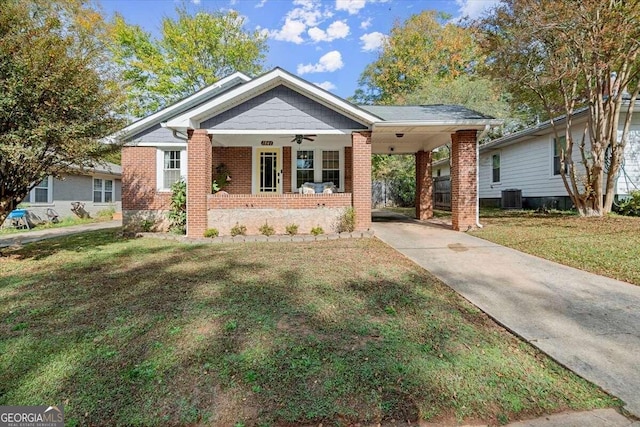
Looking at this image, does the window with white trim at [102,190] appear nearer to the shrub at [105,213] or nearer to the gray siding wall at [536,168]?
the shrub at [105,213]

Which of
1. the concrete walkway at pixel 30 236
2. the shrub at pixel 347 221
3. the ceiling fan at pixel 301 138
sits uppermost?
the ceiling fan at pixel 301 138

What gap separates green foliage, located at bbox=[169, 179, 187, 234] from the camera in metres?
9.80

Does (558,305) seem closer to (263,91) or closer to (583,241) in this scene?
(583,241)

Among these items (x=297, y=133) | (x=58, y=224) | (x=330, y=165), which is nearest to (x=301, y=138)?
(x=297, y=133)

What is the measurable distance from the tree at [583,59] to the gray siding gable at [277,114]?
5.96m

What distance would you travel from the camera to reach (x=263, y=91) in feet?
29.8

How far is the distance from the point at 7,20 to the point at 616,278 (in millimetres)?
11479

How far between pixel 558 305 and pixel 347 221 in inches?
221

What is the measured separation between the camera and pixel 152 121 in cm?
1108

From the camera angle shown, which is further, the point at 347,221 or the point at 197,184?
the point at 347,221

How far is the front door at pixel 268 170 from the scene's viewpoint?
11.9 m

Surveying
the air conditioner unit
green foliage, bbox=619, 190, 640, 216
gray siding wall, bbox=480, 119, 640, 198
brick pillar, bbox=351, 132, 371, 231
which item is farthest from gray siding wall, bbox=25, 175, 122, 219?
green foliage, bbox=619, 190, 640, 216

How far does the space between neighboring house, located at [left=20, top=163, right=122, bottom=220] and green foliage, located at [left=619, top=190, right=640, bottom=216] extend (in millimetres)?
20239

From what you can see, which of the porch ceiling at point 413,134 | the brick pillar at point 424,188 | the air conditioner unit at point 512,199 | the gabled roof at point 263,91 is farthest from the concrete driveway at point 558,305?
the air conditioner unit at point 512,199
